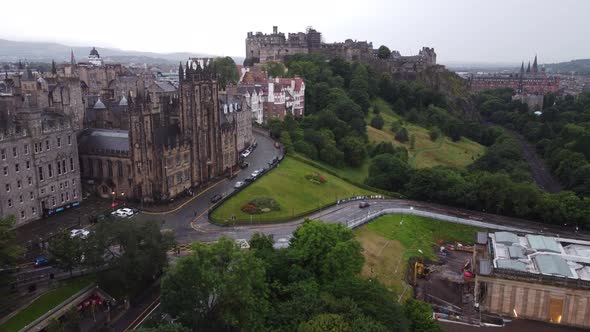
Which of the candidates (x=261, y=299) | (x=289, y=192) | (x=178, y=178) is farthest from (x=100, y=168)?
(x=261, y=299)

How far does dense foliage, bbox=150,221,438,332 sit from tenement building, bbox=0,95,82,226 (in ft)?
98.2

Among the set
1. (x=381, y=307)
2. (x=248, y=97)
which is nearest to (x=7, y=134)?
(x=381, y=307)

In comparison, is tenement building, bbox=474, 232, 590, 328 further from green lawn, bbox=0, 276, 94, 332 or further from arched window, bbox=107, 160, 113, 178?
arched window, bbox=107, 160, 113, 178

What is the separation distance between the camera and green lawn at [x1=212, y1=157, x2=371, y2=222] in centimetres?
6839

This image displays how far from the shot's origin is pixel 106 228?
44.5m

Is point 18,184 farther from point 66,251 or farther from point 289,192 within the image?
point 289,192

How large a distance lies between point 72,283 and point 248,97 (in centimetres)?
6934

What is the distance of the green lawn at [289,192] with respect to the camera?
68.4m

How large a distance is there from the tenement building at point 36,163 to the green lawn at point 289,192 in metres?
20.0

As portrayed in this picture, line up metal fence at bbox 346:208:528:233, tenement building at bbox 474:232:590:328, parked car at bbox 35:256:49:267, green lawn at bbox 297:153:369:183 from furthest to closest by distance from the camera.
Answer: green lawn at bbox 297:153:369:183, metal fence at bbox 346:208:528:233, tenement building at bbox 474:232:590:328, parked car at bbox 35:256:49:267

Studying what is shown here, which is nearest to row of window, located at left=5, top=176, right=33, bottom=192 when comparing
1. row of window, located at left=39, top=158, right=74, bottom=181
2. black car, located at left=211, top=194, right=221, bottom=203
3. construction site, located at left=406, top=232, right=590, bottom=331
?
row of window, located at left=39, top=158, right=74, bottom=181

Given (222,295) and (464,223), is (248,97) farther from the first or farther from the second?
(222,295)

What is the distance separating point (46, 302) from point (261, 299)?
19901 millimetres

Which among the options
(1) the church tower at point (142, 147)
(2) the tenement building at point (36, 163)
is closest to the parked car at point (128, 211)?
(1) the church tower at point (142, 147)
